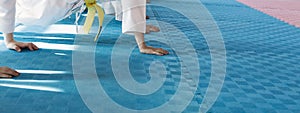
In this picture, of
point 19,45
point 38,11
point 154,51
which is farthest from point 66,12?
point 154,51

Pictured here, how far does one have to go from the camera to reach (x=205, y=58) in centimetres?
164

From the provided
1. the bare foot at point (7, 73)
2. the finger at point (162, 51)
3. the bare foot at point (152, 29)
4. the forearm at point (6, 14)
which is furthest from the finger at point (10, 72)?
the bare foot at point (152, 29)

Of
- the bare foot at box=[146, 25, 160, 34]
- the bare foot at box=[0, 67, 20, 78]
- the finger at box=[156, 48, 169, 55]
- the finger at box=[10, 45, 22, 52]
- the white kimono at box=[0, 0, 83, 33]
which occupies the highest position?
the white kimono at box=[0, 0, 83, 33]

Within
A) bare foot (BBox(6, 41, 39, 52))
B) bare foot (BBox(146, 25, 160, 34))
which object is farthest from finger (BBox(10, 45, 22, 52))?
bare foot (BBox(146, 25, 160, 34))

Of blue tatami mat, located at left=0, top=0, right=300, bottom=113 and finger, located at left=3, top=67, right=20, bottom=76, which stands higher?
finger, located at left=3, top=67, right=20, bottom=76

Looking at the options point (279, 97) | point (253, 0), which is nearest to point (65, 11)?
point (279, 97)

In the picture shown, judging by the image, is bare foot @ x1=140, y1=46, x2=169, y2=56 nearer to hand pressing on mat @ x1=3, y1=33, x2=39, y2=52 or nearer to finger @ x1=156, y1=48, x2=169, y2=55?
finger @ x1=156, y1=48, x2=169, y2=55

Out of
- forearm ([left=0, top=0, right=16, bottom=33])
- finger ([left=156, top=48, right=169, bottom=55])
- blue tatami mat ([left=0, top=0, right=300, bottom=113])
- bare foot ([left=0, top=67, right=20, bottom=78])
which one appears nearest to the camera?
blue tatami mat ([left=0, top=0, right=300, bottom=113])

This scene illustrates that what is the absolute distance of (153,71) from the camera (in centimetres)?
140

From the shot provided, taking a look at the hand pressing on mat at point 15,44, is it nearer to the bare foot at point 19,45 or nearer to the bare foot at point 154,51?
the bare foot at point 19,45

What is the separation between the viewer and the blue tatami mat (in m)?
1.07

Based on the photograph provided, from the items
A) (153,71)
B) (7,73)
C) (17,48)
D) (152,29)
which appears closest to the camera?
(7,73)

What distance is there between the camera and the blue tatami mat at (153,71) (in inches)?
42.2

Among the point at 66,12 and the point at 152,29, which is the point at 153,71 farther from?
the point at 152,29
